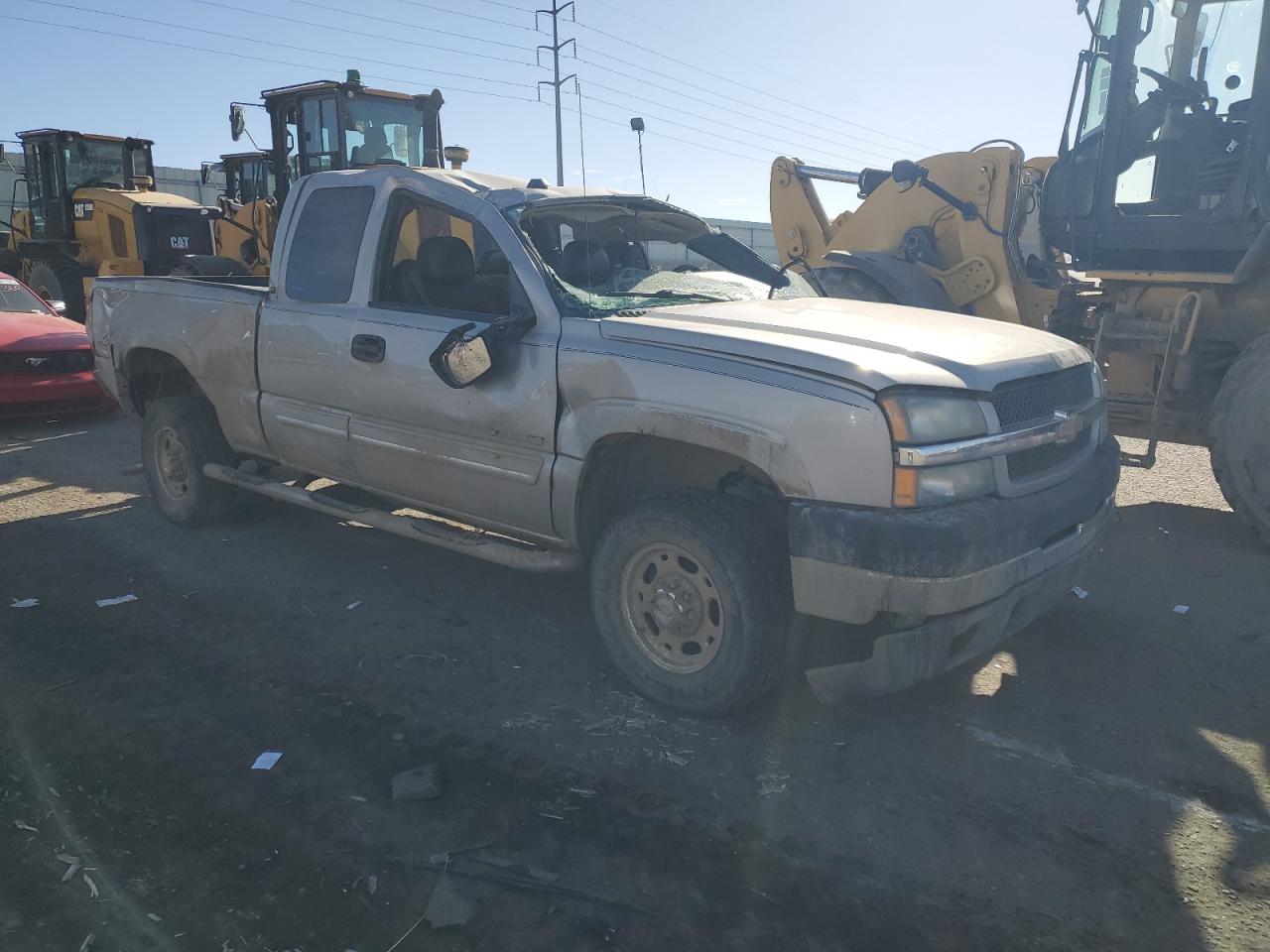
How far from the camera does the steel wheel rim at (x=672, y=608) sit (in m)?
3.62

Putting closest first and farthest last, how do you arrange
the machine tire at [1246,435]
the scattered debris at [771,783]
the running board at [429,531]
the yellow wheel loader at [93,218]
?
1. the scattered debris at [771,783]
2. the running board at [429,531]
3. the machine tire at [1246,435]
4. the yellow wheel loader at [93,218]

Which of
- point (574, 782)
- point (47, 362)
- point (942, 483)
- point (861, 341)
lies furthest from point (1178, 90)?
point (47, 362)

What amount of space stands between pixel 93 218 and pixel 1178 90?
49.3ft

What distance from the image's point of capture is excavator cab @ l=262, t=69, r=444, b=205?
450 inches

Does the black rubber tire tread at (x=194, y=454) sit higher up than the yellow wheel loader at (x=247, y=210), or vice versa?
the yellow wheel loader at (x=247, y=210)

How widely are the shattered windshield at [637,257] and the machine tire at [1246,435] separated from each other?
2.73 metres

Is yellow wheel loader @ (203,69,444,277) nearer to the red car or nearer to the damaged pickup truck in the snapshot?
the red car

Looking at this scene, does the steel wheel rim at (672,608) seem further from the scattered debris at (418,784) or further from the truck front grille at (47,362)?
the truck front grille at (47,362)

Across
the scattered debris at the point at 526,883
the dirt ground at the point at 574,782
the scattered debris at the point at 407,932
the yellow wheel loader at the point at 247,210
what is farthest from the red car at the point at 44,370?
the scattered debris at the point at 407,932

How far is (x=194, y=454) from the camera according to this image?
5.85 metres

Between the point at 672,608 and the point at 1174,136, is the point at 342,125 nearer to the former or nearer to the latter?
the point at 1174,136

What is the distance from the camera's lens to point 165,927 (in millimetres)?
2533

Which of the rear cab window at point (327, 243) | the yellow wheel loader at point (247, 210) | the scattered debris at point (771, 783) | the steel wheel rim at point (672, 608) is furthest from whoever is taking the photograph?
the yellow wheel loader at point (247, 210)

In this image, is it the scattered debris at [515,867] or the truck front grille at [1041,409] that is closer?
the scattered debris at [515,867]
